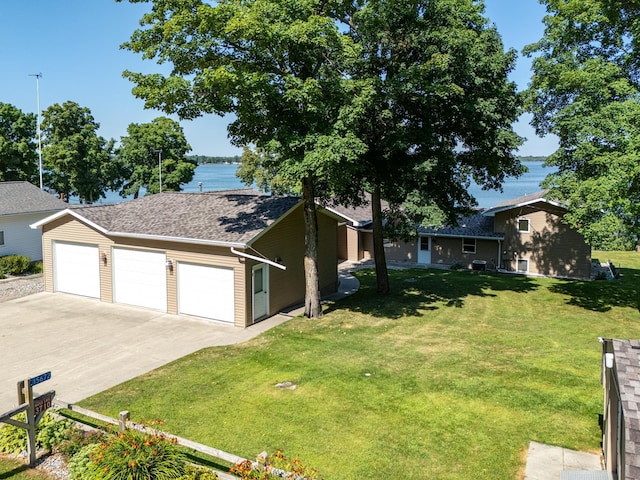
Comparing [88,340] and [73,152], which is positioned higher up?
[73,152]

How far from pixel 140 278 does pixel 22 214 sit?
42.2 feet

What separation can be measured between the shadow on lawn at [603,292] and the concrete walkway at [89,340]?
12.6 metres

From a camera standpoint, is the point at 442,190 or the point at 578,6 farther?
the point at 442,190

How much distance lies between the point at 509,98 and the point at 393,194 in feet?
20.6

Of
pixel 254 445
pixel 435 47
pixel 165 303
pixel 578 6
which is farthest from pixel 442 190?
pixel 254 445

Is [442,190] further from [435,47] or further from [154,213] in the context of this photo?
[154,213]

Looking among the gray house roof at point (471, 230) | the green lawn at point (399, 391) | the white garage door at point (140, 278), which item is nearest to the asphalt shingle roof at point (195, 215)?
the white garage door at point (140, 278)

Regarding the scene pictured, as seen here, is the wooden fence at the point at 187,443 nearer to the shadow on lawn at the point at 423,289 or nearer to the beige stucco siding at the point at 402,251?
the shadow on lawn at the point at 423,289

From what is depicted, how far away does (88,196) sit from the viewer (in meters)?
44.3

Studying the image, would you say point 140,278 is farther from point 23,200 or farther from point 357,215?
point 357,215

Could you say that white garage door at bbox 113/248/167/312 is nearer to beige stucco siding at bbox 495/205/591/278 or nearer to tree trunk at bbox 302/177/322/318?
tree trunk at bbox 302/177/322/318

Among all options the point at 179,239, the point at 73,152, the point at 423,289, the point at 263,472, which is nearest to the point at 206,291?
the point at 179,239

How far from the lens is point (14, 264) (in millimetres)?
26266

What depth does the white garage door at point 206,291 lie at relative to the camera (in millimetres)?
18250
